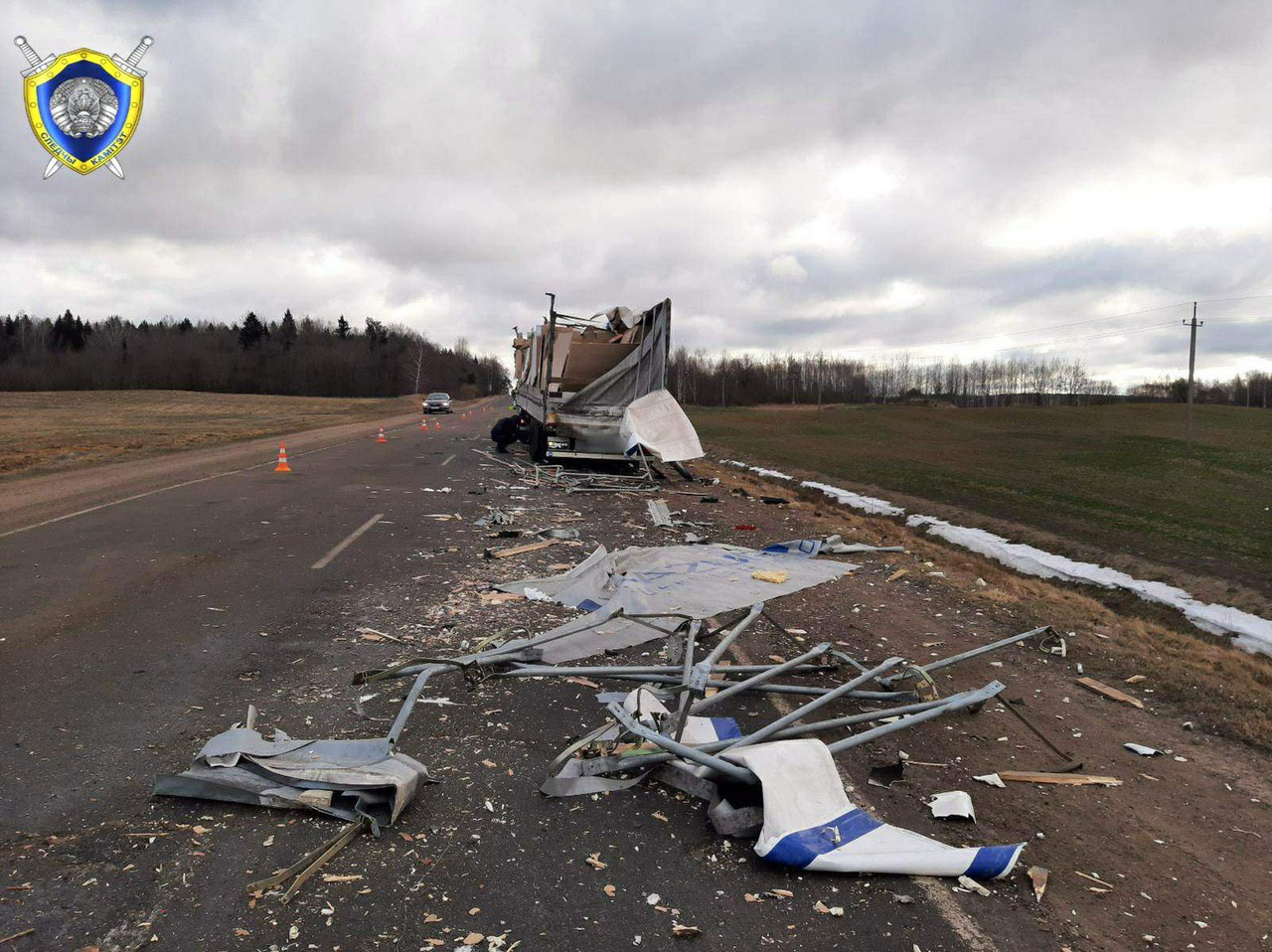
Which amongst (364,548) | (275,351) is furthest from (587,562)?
(275,351)

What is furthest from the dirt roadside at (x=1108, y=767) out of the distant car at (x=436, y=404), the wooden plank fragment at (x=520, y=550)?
the distant car at (x=436, y=404)

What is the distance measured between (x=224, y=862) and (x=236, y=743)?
2.47ft

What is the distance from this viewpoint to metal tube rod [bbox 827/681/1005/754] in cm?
377

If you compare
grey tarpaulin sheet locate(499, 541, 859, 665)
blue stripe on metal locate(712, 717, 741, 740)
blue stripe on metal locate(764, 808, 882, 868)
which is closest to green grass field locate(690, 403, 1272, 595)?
grey tarpaulin sheet locate(499, 541, 859, 665)

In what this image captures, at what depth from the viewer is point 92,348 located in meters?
100

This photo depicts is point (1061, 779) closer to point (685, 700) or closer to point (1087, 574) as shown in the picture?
point (685, 700)

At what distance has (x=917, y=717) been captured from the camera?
13.3 feet

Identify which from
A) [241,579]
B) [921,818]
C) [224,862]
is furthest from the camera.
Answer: [241,579]

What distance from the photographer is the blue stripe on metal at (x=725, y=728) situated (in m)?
4.08

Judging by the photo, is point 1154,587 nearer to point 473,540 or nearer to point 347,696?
point 473,540

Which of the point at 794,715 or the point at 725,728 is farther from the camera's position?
the point at 725,728

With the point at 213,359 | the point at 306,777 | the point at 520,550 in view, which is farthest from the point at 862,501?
the point at 213,359

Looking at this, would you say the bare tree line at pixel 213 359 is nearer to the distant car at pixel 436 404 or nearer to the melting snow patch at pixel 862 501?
the distant car at pixel 436 404

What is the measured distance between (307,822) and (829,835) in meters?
2.28
